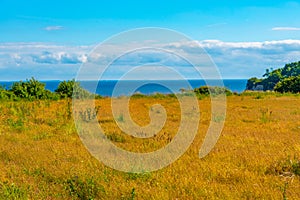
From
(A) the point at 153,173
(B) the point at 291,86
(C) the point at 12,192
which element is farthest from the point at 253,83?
(C) the point at 12,192

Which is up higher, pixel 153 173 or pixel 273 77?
pixel 273 77

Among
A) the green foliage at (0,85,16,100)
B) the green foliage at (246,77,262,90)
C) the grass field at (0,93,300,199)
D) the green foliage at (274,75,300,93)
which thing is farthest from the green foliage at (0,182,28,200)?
the green foliage at (246,77,262,90)

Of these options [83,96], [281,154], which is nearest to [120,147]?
[281,154]

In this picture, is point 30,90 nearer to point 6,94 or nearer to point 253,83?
point 6,94

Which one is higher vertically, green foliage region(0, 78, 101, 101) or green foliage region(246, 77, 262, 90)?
green foliage region(246, 77, 262, 90)

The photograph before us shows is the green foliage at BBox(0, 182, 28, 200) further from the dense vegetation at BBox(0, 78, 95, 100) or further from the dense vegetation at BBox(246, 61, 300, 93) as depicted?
the dense vegetation at BBox(246, 61, 300, 93)

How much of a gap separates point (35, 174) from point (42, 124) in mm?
7683

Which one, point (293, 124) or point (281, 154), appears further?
point (293, 124)

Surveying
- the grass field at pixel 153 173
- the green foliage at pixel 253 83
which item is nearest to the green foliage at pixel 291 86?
the green foliage at pixel 253 83

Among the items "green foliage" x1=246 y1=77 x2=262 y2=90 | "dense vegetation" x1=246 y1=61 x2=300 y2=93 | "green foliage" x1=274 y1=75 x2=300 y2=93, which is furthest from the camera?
"green foliage" x1=246 y1=77 x2=262 y2=90

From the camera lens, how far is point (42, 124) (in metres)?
15.5

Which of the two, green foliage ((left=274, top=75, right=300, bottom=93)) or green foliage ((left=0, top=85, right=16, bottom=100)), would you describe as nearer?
green foliage ((left=0, top=85, right=16, bottom=100))

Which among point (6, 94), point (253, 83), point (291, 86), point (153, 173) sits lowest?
point (153, 173)

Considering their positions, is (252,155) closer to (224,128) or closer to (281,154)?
(281,154)
